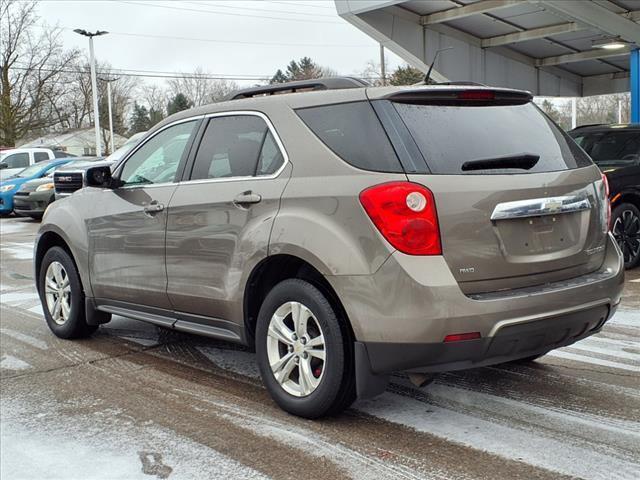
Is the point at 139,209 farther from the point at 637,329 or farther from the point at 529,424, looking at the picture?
the point at 637,329

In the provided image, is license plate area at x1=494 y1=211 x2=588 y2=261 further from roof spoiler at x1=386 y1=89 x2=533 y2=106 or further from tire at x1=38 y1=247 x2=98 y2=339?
tire at x1=38 y1=247 x2=98 y2=339

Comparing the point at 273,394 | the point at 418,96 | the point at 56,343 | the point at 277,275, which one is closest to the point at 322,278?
the point at 277,275

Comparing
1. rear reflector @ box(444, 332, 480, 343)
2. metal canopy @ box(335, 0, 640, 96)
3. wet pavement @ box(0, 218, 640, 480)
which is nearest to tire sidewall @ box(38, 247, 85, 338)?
wet pavement @ box(0, 218, 640, 480)

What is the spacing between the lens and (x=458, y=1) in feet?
53.4

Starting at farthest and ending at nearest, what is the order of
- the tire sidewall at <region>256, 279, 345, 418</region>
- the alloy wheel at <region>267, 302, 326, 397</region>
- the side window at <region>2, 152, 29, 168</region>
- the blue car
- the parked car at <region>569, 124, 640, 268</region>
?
1. the side window at <region>2, 152, 29, 168</region>
2. the blue car
3. the parked car at <region>569, 124, 640, 268</region>
4. the alloy wheel at <region>267, 302, 326, 397</region>
5. the tire sidewall at <region>256, 279, 345, 418</region>

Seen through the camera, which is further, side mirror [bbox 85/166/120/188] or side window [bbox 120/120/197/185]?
side mirror [bbox 85/166/120/188]

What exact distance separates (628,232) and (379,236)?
19.6ft

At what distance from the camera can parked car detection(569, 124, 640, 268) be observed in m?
8.38

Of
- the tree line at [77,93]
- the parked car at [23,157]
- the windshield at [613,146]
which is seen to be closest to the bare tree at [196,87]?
the tree line at [77,93]

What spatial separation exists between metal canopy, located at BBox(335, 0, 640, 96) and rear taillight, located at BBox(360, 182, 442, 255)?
468 inches

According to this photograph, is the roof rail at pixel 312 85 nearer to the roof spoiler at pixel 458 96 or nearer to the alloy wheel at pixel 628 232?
the roof spoiler at pixel 458 96

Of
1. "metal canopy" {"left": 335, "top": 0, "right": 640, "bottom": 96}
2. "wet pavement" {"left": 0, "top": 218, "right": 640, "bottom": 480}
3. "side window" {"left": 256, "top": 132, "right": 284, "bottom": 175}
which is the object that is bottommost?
"wet pavement" {"left": 0, "top": 218, "right": 640, "bottom": 480}

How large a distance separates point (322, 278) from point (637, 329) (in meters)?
3.24

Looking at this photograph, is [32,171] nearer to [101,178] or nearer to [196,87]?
[101,178]
